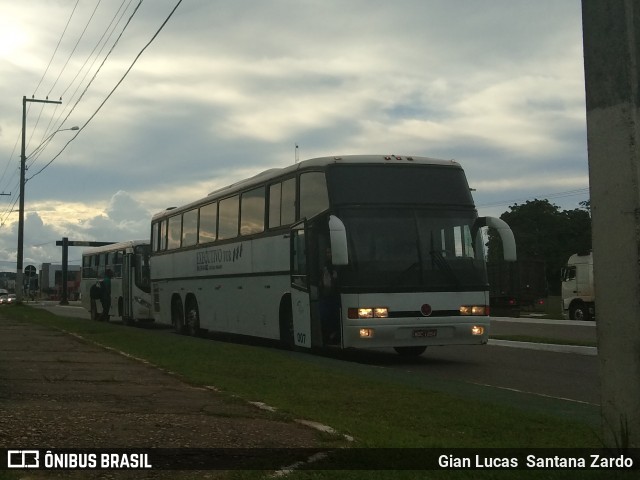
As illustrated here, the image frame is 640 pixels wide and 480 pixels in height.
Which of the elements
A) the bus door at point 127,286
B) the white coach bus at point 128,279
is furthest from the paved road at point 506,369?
the bus door at point 127,286

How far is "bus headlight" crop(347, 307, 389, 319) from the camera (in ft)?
47.3

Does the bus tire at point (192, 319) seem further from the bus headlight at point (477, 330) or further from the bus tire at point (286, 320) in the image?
the bus headlight at point (477, 330)

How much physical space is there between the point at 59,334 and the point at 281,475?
16456 millimetres

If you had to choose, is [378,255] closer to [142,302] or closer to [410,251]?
[410,251]

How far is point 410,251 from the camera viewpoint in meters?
14.7

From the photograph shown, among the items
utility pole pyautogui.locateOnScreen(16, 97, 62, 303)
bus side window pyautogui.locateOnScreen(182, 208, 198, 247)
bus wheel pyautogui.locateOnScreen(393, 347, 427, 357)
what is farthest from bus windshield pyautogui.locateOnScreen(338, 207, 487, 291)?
utility pole pyautogui.locateOnScreen(16, 97, 62, 303)

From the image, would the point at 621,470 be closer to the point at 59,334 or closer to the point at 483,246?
the point at 483,246

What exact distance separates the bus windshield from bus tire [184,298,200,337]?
944 cm

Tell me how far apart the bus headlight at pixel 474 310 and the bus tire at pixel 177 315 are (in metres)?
11.2

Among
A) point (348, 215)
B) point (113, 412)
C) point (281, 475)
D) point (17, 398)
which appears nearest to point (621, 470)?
point (281, 475)

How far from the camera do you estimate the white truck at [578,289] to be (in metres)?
33.8

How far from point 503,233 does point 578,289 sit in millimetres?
20940

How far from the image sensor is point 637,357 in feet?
18.7

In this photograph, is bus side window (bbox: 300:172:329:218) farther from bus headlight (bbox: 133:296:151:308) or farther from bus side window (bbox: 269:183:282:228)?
bus headlight (bbox: 133:296:151:308)
